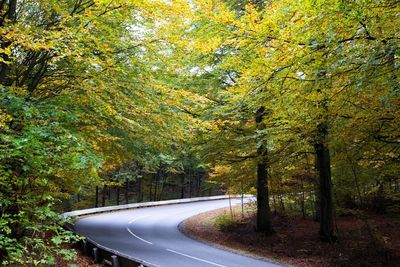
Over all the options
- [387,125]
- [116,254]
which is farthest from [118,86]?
[387,125]

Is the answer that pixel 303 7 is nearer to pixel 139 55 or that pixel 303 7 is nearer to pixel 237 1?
pixel 139 55

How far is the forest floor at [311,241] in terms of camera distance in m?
11.8

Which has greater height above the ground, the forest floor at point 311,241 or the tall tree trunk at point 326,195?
the tall tree trunk at point 326,195

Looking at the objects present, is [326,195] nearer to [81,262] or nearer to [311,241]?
[311,241]

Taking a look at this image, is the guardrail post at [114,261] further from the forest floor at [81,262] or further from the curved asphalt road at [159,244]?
the curved asphalt road at [159,244]

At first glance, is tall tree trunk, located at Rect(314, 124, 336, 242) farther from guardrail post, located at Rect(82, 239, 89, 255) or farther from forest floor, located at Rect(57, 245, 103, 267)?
guardrail post, located at Rect(82, 239, 89, 255)

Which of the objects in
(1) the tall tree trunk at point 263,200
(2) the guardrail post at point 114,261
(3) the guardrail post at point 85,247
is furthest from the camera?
(1) the tall tree trunk at point 263,200

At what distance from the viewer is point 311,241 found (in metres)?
14.6

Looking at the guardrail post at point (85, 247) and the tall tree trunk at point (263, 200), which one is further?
the tall tree trunk at point (263, 200)

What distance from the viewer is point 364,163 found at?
12.0 metres

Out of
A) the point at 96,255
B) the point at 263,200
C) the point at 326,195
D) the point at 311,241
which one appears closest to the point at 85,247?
the point at 96,255

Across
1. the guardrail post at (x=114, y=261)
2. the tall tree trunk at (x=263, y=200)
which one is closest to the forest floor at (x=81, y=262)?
the guardrail post at (x=114, y=261)

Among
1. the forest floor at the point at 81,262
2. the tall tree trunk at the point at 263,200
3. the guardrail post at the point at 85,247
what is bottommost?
the forest floor at the point at 81,262

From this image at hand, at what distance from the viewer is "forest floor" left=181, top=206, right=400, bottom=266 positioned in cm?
1183
